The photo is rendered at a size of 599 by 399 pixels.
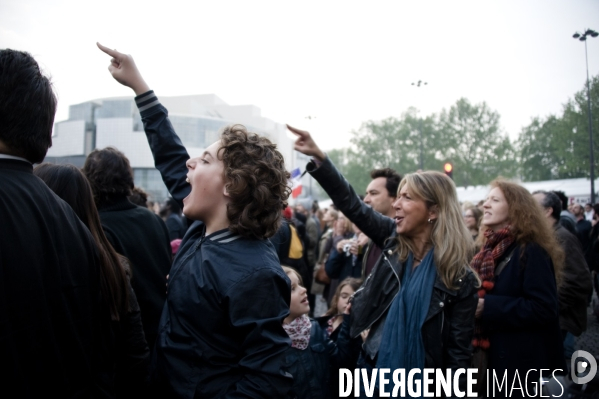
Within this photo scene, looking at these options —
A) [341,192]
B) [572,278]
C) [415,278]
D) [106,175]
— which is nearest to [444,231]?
[415,278]

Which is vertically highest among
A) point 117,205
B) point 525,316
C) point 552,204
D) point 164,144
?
point 164,144

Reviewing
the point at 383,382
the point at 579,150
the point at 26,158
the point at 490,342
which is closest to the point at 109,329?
the point at 26,158

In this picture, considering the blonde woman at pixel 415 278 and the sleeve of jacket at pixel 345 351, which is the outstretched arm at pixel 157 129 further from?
the sleeve of jacket at pixel 345 351

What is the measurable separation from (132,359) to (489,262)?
2.37 m

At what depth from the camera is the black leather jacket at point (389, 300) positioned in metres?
2.37

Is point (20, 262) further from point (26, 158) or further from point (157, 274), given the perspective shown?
point (157, 274)

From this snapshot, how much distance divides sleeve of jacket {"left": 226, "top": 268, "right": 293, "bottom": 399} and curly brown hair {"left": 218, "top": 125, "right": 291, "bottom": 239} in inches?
9.0

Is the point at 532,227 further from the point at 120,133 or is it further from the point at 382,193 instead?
the point at 120,133

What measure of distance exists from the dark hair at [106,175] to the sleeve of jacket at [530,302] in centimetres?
242

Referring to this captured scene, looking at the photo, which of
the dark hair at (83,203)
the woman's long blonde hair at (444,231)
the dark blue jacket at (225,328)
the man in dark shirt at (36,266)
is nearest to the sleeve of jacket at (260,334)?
the dark blue jacket at (225,328)

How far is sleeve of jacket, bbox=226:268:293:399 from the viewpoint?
4.63 feet

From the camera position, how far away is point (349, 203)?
8.77 ft

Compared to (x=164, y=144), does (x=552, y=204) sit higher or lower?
lower

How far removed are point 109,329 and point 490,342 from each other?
8.02ft
